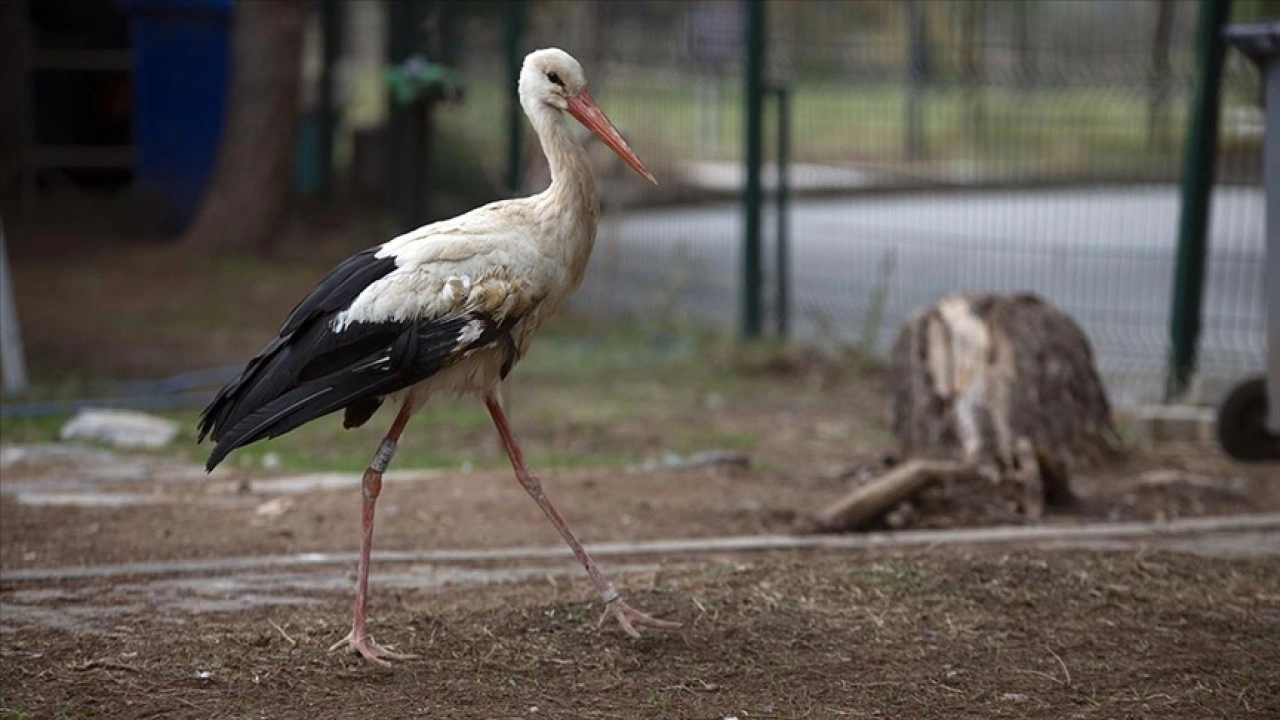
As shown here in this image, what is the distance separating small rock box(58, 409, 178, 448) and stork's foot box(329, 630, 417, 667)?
3622 millimetres

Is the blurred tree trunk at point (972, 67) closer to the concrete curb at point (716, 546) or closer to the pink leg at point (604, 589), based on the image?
the concrete curb at point (716, 546)

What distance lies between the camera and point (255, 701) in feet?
14.7

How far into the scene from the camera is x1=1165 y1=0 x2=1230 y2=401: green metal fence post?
Result: 8.93 m

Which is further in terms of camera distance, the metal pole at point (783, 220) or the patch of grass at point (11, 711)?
the metal pole at point (783, 220)

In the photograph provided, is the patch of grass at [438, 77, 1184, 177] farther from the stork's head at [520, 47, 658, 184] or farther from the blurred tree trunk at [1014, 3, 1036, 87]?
the stork's head at [520, 47, 658, 184]

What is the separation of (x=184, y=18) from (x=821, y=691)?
1369cm

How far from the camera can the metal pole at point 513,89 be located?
42.6 ft

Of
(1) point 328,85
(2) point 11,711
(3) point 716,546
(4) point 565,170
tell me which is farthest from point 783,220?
(1) point 328,85

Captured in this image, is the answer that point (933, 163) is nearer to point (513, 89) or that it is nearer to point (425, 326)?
point (513, 89)

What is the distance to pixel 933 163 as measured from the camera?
10727 millimetres

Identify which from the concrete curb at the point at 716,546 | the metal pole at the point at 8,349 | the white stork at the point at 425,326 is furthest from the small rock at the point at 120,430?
the white stork at the point at 425,326

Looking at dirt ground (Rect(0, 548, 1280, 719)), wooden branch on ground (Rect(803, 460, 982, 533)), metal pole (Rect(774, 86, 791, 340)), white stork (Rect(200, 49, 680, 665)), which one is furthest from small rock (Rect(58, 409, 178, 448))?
metal pole (Rect(774, 86, 791, 340))

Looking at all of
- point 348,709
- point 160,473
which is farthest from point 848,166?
point 348,709

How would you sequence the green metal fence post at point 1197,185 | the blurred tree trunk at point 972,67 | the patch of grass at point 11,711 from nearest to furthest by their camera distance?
the patch of grass at point 11,711
the green metal fence post at point 1197,185
the blurred tree trunk at point 972,67
